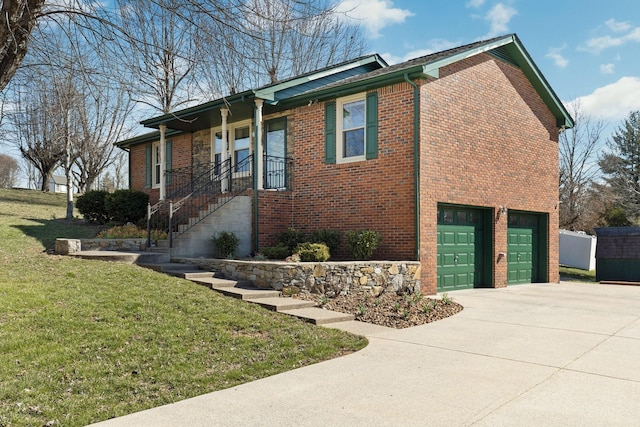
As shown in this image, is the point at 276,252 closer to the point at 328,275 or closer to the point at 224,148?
the point at 328,275

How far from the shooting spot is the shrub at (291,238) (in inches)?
482

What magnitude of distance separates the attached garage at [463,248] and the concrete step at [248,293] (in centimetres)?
479

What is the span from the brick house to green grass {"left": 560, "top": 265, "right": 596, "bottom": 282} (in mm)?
5563

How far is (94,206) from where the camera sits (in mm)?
18328

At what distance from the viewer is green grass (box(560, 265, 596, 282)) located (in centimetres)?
2050

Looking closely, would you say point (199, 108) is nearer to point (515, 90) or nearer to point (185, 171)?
point (185, 171)

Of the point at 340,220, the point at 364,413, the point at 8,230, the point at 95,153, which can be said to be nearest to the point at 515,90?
the point at 340,220

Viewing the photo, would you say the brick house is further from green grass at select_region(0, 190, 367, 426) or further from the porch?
green grass at select_region(0, 190, 367, 426)

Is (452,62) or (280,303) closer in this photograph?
(280,303)

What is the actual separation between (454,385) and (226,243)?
25.6 feet

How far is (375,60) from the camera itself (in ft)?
53.3

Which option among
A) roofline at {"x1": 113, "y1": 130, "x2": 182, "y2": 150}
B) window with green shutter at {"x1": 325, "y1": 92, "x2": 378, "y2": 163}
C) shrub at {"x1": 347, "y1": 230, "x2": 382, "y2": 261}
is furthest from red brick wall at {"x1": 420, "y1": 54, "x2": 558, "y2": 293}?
roofline at {"x1": 113, "y1": 130, "x2": 182, "y2": 150}

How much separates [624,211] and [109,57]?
1161 inches

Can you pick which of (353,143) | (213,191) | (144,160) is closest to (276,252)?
(353,143)
